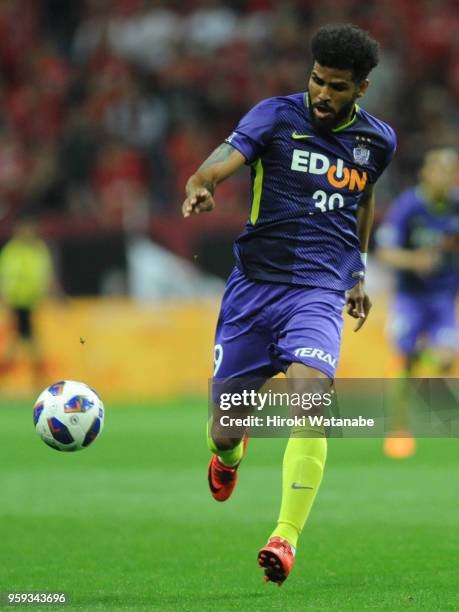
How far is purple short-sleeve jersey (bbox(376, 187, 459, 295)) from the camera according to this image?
37.3 feet

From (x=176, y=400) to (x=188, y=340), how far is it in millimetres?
922

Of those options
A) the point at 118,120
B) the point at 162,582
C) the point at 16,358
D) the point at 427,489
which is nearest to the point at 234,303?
the point at 162,582

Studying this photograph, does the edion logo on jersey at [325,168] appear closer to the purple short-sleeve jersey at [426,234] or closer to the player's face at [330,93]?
the player's face at [330,93]

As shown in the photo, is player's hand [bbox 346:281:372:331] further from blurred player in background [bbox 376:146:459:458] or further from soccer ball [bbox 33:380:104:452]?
blurred player in background [bbox 376:146:459:458]

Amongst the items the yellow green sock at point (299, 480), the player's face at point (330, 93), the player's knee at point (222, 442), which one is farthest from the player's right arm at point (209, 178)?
the player's knee at point (222, 442)

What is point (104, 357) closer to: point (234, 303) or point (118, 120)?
point (118, 120)

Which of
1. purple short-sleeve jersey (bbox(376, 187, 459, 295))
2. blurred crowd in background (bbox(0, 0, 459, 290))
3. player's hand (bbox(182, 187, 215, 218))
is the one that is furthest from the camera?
blurred crowd in background (bbox(0, 0, 459, 290))

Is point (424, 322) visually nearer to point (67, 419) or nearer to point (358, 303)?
point (358, 303)

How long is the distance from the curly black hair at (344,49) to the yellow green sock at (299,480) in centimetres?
163

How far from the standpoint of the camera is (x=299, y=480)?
5.46m

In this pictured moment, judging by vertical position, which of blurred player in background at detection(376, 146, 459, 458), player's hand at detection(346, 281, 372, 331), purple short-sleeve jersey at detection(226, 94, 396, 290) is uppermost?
purple short-sleeve jersey at detection(226, 94, 396, 290)

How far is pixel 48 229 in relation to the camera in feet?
59.5

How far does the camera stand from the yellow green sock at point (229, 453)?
6.64 meters

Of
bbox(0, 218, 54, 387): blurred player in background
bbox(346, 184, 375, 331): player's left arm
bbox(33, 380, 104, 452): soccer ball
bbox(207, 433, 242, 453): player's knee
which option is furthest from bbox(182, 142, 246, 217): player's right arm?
bbox(0, 218, 54, 387): blurred player in background
